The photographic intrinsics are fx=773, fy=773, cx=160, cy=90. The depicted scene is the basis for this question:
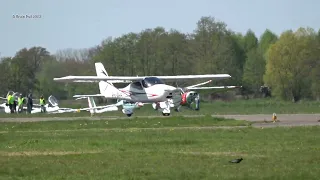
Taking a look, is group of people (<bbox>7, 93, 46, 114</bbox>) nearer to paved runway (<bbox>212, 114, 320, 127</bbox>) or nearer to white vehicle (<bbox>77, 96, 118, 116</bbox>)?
white vehicle (<bbox>77, 96, 118, 116</bbox>)

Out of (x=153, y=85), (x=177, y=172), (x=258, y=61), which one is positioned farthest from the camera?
(x=258, y=61)

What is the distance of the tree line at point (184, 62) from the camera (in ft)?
282

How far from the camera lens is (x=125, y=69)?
93250 mm

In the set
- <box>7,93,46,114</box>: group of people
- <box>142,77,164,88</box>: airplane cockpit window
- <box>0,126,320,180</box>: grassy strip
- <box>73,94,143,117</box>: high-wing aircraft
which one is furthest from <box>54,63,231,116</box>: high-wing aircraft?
<box>0,126,320,180</box>: grassy strip

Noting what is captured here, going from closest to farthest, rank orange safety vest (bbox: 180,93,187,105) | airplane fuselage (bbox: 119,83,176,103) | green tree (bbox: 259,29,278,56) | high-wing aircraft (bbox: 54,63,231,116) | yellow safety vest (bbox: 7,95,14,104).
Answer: orange safety vest (bbox: 180,93,187,105), high-wing aircraft (bbox: 54,63,231,116), airplane fuselage (bbox: 119,83,176,103), yellow safety vest (bbox: 7,95,14,104), green tree (bbox: 259,29,278,56)

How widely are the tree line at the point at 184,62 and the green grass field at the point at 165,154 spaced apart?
169 ft

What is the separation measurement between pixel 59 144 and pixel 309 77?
66101 millimetres

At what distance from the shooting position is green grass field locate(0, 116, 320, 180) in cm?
1542

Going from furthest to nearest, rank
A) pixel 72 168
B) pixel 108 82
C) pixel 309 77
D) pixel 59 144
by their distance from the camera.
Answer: pixel 309 77 → pixel 108 82 → pixel 59 144 → pixel 72 168

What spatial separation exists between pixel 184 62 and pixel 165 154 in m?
73.6

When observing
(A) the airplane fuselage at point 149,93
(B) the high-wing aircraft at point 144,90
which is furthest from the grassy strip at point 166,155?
(A) the airplane fuselage at point 149,93

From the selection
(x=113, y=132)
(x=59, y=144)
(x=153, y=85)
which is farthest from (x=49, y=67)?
(x=59, y=144)

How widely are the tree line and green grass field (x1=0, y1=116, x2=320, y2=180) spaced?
51.6 meters

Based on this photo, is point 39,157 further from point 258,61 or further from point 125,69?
point 258,61
